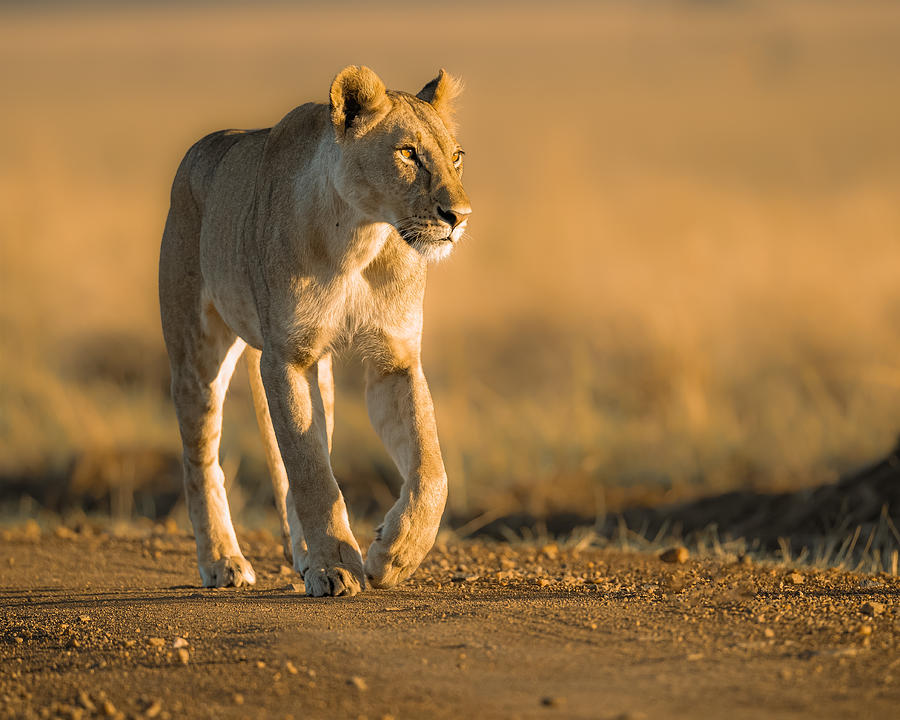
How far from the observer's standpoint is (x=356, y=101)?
5.39 m

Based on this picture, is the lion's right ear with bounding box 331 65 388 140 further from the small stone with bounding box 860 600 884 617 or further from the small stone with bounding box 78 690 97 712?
the small stone with bounding box 860 600 884 617

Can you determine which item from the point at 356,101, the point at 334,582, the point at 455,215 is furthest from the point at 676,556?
the point at 356,101

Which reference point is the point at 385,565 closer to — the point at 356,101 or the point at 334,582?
the point at 334,582

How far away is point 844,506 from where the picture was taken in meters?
7.49

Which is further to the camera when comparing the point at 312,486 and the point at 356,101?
the point at 356,101

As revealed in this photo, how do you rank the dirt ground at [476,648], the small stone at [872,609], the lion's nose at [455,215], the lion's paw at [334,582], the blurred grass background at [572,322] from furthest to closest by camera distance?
1. the blurred grass background at [572,322]
2. the lion's paw at [334,582]
3. the lion's nose at [455,215]
4. the small stone at [872,609]
5. the dirt ground at [476,648]

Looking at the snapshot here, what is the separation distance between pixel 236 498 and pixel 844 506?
390 centimetres

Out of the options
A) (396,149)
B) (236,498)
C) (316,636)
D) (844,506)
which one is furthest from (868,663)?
(236,498)

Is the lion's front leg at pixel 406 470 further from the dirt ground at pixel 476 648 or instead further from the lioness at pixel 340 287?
the dirt ground at pixel 476 648

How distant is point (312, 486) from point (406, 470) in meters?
0.39

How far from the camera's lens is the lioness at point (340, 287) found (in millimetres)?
5164

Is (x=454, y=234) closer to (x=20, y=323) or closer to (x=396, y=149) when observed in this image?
(x=396, y=149)

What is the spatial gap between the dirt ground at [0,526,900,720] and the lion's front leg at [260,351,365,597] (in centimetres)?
12

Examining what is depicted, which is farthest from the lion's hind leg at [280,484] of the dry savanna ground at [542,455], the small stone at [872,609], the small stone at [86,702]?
the small stone at [872,609]
